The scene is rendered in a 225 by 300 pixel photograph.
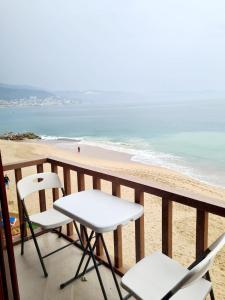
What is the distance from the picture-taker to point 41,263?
7.25 ft

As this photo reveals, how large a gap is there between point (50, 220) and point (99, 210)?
75cm

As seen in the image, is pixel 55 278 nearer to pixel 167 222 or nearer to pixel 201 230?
pixel 167 222

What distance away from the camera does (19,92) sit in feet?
319

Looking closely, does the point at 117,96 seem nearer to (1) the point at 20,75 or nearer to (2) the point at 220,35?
(1) the point at 20,75

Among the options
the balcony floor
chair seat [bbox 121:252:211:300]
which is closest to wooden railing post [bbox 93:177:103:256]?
the balcony floor

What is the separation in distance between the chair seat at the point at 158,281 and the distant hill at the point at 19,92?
9736 cm

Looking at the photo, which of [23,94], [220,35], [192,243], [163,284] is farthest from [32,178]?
[23,94]

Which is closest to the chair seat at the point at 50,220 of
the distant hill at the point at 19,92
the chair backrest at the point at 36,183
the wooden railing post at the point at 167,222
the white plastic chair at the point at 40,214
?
the white plastic chair at the point at 40,214

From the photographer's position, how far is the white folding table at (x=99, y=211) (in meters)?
1.53

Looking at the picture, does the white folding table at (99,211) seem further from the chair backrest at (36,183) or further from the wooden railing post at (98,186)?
the chair backrest at (36,183)

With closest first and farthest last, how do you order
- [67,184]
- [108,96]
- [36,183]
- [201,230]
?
[201,230] < [36,183] < [67,184] < [108,96]

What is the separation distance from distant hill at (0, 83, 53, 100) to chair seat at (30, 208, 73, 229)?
316 ft

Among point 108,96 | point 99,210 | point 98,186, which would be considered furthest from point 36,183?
point 108,96

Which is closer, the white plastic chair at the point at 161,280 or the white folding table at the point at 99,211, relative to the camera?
the white plastic chair at the point at 161,280
